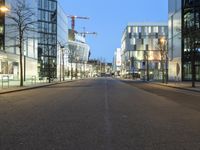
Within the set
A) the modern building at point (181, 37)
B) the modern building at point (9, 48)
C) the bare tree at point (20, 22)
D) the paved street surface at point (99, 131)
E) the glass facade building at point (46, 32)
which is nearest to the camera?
the paved street surface at point (99, 131)

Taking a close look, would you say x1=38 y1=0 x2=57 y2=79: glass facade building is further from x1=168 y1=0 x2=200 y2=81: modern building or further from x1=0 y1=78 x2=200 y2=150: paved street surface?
x1=0 y1=78 x2=200 y2=150: paved street surface

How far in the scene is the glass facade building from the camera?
111 m

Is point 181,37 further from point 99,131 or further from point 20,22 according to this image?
point 99,131

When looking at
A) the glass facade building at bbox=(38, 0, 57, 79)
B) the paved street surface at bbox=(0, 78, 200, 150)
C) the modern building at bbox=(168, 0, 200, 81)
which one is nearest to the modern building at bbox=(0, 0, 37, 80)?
the glass facade building at bbox=(38, 0, 57, 79)

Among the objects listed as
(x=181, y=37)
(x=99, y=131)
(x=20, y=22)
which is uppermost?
(x=20, y=22)

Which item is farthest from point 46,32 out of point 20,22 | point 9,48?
point 20,22

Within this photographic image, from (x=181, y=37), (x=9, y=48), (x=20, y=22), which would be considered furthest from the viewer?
(x=9, y=48)

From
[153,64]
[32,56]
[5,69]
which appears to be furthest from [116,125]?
[153,64]

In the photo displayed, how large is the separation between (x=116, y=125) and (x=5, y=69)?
59257mm

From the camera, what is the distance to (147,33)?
17575 centimetres

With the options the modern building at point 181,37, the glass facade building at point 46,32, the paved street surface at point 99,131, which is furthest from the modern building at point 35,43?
the paved street surface at point 99,131

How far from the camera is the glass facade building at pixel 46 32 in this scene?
110625 mm

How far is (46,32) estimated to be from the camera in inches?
4572

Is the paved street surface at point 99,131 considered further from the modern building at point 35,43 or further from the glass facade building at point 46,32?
the glass facade building at point 46,32
